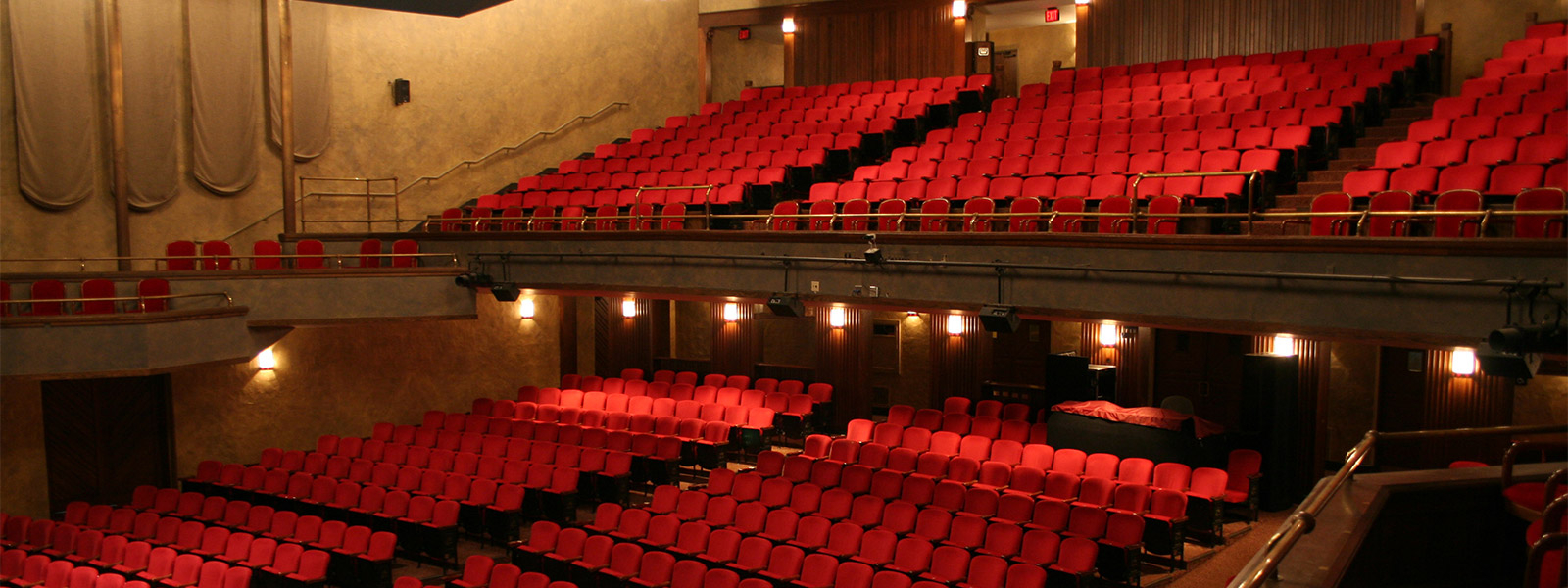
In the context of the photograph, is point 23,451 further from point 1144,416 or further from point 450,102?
point 1144,416

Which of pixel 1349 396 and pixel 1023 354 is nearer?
pixel 1349 396

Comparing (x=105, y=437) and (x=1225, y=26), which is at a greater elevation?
(x=1225, y=26)

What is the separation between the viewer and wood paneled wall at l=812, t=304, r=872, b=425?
12461 millimetres

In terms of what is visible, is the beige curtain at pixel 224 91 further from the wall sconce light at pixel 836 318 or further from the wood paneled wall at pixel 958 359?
the wood paneled wall at pixel 958 359

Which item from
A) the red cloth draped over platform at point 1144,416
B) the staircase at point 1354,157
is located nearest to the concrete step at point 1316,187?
the staircase at point 1354,157

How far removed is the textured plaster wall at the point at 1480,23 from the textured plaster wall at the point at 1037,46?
475 centimetres

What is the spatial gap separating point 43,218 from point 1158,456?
1053 cm

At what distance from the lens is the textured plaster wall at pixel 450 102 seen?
1157 centimetres

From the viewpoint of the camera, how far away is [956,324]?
1194 centimetres

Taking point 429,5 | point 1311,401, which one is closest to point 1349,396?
point 1311,401

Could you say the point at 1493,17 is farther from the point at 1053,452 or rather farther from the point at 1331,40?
the point at 1053,452

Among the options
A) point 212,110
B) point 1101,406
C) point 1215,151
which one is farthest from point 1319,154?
point 212,110

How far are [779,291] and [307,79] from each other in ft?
21.4

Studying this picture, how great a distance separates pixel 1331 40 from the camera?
11914 millimetres
